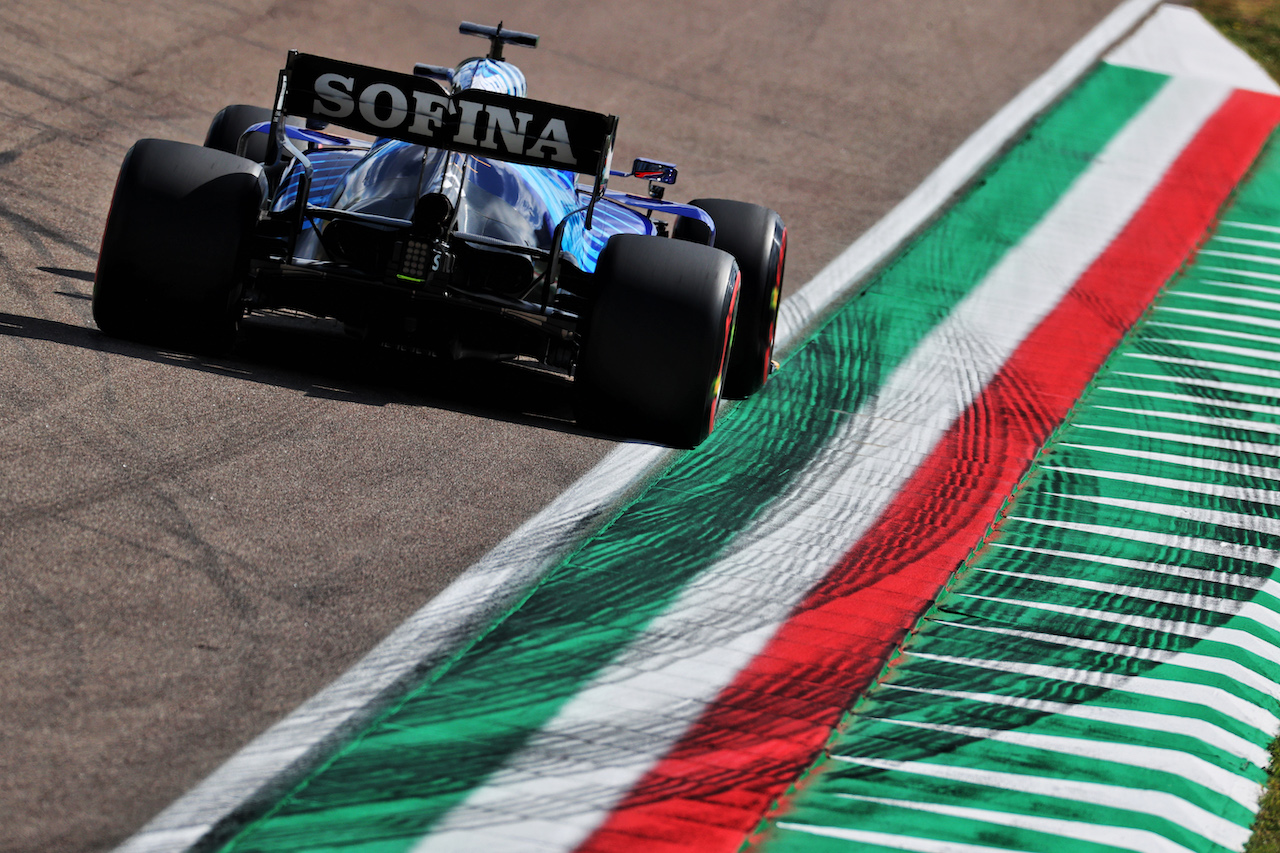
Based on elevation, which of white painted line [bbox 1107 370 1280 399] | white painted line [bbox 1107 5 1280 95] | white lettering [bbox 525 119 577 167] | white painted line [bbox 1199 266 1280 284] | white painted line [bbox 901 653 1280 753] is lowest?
white painted line [bbox 901 653 1280 753]

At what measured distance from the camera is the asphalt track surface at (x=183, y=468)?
15.5ft

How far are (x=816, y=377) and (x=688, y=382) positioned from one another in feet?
7.66

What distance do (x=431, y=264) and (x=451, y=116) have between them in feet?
2.50

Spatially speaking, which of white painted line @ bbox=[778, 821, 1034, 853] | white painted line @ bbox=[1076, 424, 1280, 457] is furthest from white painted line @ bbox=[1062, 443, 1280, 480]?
white painted line @ bbox=[778, 821, 1034, 853]

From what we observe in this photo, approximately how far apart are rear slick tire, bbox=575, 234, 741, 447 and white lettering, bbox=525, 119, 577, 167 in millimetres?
541

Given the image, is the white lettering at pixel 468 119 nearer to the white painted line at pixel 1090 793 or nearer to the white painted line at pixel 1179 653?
the white painted line at pixel 1179 653

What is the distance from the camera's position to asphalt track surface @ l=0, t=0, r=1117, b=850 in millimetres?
4734

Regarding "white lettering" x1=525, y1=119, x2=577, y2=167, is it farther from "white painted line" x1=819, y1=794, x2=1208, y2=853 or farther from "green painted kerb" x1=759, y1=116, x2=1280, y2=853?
"white painted line" x1=819, y1=794, x2=1208, y2=853

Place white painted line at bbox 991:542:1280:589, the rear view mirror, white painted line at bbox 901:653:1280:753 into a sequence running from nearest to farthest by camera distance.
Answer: white painted line at bbox 901:653:1280:753
white painted line at bbox 991:542:1280:589
the rear view mirror

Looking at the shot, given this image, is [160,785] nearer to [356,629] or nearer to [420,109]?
[356,629]

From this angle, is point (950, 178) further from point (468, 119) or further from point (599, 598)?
point (599, 598)

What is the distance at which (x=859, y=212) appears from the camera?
14.3 metres

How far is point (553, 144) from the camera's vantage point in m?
7.76

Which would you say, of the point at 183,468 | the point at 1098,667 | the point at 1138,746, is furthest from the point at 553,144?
the point at 1138,746
